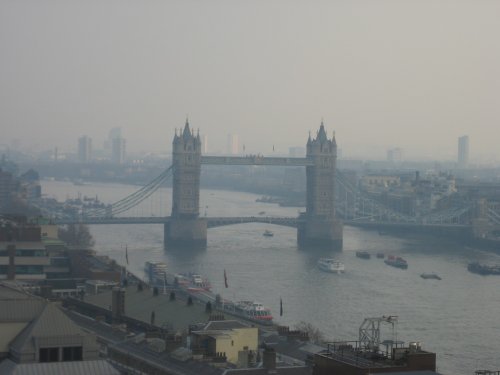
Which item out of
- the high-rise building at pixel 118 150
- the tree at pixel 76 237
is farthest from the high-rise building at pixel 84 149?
the tree at pixel 76 237

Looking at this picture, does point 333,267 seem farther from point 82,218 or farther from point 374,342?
point 374,342

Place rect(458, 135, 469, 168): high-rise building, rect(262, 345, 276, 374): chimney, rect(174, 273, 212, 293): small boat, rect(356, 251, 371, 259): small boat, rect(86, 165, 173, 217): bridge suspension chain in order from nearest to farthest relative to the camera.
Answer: rect(262, 345, 276, 374): chimney < rect(174, 273, 212, 293): small boat < rect(356, 251, 371, 259): small boat < rect(86, 165, 173, 217): bridge suspension chain < rect(458, 135, 469, 168): high-rise building

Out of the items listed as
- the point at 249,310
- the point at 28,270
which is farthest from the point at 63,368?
the point at 28,270

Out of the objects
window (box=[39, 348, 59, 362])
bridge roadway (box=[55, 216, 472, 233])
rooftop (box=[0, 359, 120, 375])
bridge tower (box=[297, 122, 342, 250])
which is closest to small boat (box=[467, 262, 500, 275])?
bridge tower (box=[297, 122, 342, 250])

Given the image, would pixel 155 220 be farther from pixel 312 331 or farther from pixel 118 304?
pixel 118 304

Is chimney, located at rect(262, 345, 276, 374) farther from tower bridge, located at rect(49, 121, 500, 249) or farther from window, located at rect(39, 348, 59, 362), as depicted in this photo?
tower bridge, located at rect(49, 121, 500, 249)

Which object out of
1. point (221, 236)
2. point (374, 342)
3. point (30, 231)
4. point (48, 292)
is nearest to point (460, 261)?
point (221, 236)
